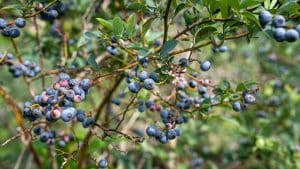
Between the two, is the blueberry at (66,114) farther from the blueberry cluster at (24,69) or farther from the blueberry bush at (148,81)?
the blueberry cluster at (24,69)

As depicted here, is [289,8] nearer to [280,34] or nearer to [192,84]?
[280,34]

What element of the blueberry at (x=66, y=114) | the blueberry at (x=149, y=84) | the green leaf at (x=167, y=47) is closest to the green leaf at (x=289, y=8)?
the green leaf at (x=167, y=47)

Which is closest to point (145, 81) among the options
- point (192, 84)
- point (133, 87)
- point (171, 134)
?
point (133, 87)

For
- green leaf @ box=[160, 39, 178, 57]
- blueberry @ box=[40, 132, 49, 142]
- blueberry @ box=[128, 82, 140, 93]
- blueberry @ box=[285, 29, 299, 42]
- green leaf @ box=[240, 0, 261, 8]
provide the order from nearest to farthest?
blueberry @ box=[285, 29, 299, 42], green leaf @ box=[240, 0, 261, 8], green leaf @ box=[160, 39, 178, 57], blueberry @ box=[128, 82, 140, 93], blueberry @ box=[40, 132, 49, 142]

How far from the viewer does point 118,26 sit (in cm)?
167

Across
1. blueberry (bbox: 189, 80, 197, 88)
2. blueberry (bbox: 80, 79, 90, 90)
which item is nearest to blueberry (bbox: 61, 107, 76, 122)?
blueberry (bbox: 80, 79, 90, 90)

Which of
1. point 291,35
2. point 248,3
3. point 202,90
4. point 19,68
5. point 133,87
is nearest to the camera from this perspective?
point 291,35

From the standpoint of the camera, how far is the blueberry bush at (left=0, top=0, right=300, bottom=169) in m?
1.65

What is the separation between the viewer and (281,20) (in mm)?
1435

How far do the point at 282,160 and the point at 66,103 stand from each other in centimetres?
187

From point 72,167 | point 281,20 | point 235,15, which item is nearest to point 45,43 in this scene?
point 72,167

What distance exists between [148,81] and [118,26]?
0.21 metres

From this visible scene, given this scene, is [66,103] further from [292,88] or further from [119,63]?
[292,88]

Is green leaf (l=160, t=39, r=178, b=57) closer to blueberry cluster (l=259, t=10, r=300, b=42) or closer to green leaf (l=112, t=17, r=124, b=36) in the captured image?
green leaf (l=112, t=17, r=124, b=36)
